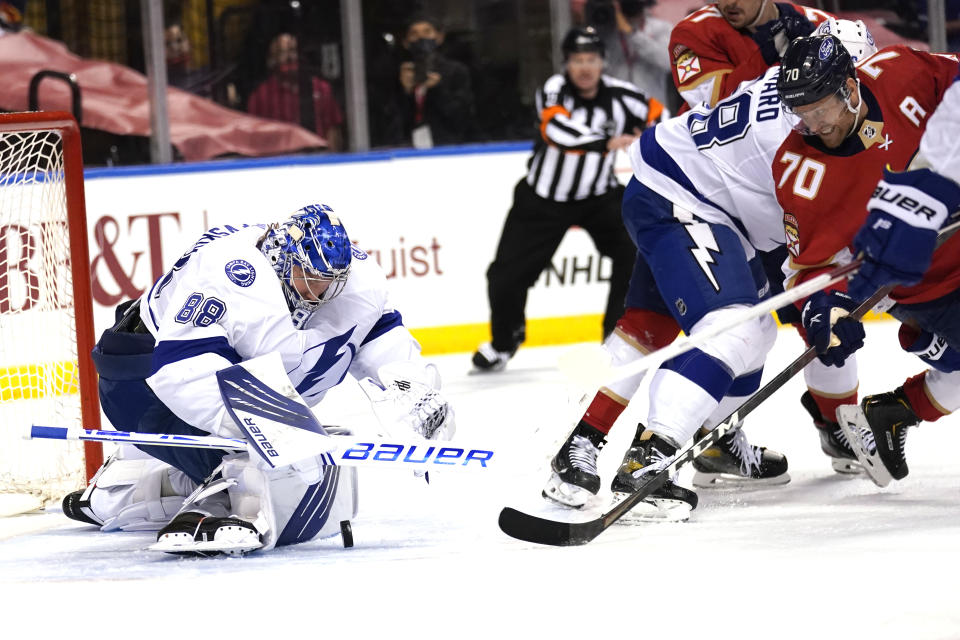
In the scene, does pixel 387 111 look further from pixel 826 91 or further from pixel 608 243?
pixel 826 91

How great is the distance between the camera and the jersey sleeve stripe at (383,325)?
9.63 ft

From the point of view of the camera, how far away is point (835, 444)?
3.32 metres

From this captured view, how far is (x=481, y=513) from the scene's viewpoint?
302 cm

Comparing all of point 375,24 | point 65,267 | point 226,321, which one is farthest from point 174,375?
point 375,24

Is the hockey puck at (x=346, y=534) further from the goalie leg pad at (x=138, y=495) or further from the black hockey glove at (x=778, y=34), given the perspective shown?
the black hockey glove at (x=778, y=34)

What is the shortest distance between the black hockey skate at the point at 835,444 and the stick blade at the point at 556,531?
864 mm

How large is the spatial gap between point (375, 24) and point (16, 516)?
3.56 metres

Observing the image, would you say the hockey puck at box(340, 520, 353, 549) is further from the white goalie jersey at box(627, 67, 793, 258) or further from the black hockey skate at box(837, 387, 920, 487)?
the black hockey skate at box(837, 387, 920, 487)

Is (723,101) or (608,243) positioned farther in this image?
(608,243)

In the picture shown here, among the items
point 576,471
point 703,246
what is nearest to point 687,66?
point 703,246

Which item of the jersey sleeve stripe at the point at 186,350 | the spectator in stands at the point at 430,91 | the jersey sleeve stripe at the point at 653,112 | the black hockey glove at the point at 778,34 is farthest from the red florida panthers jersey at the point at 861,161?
the spectator in stands at the point at 430,91

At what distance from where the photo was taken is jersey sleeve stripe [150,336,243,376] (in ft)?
8.46

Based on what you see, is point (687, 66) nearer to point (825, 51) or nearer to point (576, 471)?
point (825, 51)

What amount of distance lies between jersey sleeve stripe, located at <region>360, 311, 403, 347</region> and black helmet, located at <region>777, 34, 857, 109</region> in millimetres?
920
